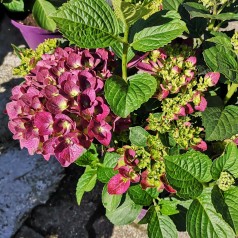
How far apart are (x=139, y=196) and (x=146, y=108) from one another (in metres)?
0.26

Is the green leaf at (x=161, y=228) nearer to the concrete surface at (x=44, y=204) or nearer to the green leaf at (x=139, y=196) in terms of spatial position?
the green leaf at (x=139, y=196)

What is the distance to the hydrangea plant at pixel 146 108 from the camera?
1.06 meters

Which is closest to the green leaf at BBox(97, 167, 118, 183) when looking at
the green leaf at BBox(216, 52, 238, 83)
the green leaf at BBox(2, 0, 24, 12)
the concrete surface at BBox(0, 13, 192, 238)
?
the green leaf at BBox(216, 52, 238, 83)

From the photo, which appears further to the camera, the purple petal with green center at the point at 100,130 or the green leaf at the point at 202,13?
the green leaf at the point at 202,13

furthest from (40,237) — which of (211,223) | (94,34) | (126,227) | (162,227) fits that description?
(94,34)

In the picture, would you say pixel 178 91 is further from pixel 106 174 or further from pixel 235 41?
pixel 106 174

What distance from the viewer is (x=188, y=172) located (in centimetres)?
115

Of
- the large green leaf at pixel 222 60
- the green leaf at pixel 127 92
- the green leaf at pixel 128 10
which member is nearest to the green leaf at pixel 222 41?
the large green leaf at pixel 222 60

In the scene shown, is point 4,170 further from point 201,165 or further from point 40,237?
point 201,165

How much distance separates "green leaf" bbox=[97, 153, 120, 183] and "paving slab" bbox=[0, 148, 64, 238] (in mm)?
652

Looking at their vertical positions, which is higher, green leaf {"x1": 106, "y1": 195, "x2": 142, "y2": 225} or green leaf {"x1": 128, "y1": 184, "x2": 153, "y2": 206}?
green leaf {"x1": 128, "y1": 184, "x2": 153, "y2": 206}

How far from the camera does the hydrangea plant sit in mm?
1063

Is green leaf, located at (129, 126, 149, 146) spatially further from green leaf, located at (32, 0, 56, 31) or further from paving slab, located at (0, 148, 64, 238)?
green leaf, located at (32, 0, 56, 31)

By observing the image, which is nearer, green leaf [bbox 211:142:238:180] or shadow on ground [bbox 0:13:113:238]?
green leaf [bbox 211:142:238:180]
